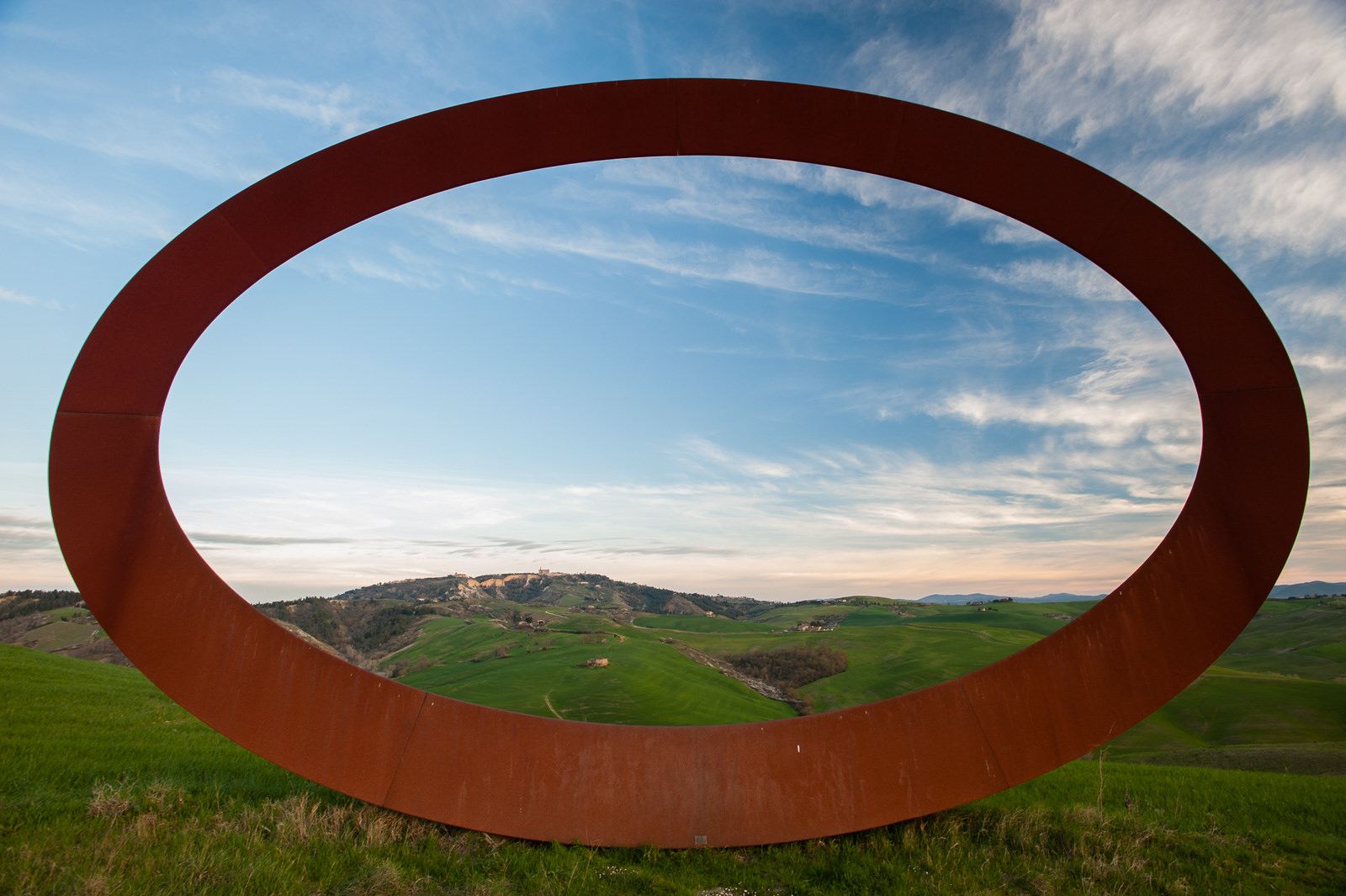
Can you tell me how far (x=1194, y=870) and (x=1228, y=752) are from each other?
12.3 metres

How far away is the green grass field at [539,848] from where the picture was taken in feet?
20.5

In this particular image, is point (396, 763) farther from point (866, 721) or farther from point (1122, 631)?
point (1122, 631)

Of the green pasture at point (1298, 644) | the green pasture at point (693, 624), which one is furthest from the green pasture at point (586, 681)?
the green pasture at point (1298, 644)

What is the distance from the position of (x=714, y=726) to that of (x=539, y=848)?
2.69 m

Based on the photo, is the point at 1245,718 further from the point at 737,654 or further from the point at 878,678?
the point at 737,654

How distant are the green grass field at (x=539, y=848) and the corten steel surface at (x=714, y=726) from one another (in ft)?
1.66

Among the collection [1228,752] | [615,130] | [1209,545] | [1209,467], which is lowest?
[1228,752]

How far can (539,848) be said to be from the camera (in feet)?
26.3

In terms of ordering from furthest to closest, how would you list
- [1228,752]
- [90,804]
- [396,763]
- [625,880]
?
[1228,752], [396,763], [90,804], [625,880]

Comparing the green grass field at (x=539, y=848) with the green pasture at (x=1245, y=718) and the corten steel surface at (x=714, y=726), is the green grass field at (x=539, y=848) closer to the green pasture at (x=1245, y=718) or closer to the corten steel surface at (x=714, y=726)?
the corten steel surface at (x=714, y=726)

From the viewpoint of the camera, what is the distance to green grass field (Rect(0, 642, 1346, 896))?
6242 millimetres

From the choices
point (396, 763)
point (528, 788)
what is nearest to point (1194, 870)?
point (528, 788)

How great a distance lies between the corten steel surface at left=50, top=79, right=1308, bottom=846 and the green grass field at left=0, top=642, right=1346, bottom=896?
1.66 ft

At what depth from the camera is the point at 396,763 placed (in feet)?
26.8
